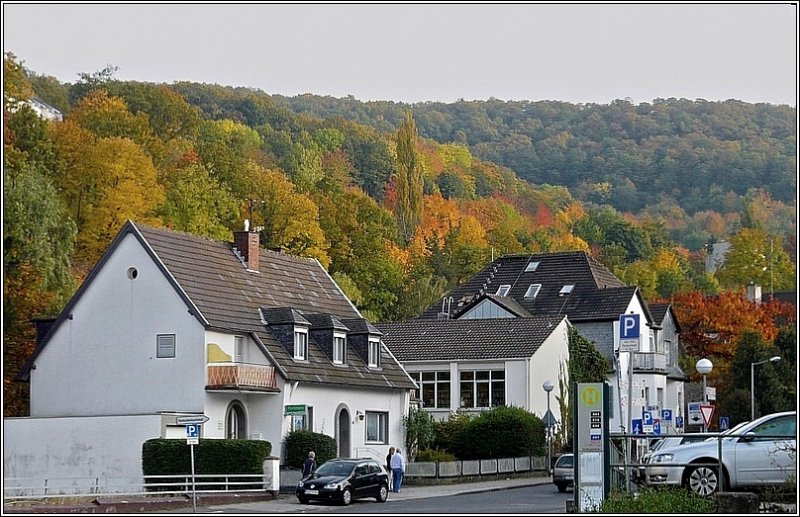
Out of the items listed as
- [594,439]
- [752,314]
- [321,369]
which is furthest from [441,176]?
[594,439]

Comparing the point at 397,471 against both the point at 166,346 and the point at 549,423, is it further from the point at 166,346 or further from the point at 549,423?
the point at 549,423

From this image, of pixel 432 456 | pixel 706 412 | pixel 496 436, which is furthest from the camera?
pixel 496 436

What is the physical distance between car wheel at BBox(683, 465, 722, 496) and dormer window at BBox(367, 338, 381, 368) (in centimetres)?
2631

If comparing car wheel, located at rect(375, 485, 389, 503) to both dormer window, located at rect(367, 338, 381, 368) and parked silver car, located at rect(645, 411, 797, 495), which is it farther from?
parked silver car, located at rect(645, 411, 797, 495)

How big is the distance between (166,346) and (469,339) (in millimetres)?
20320

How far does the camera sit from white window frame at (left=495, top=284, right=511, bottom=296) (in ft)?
253

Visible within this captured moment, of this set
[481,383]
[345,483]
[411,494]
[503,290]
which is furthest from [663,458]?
[503,290]

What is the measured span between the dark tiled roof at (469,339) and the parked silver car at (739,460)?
107 feet

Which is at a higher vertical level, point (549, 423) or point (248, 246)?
point (248, 246)

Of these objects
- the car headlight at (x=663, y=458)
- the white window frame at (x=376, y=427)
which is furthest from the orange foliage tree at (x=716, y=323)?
the car headlight at (x=663, y=458)

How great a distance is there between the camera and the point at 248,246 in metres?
50.2

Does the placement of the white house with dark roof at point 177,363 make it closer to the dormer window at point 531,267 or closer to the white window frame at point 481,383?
the white window frame at point 481,383

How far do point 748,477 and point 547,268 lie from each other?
52933 millimetres

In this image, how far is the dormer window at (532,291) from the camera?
75938mm
